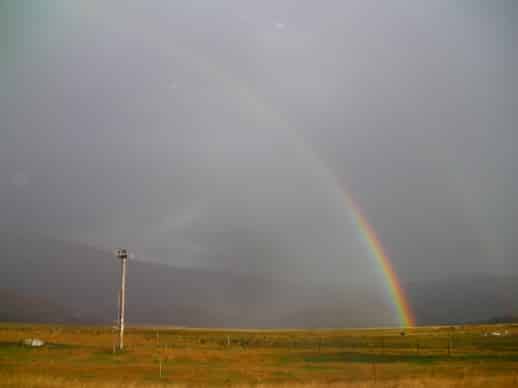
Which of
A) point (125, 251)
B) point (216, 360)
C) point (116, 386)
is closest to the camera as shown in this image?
point (116, 386)

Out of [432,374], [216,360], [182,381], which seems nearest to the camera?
[182,381]

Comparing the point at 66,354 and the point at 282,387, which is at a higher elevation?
the point at 66,354

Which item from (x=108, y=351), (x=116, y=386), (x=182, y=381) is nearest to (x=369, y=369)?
(x=182, y=381)

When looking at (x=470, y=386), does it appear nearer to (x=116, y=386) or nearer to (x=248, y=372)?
(x=248, y=372)

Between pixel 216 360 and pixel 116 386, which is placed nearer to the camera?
pixel 116 386

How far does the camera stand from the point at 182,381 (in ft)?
101

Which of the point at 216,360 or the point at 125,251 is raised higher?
the point at 125,251

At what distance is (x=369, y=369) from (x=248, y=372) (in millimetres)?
8514

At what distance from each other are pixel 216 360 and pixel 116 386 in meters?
21.0

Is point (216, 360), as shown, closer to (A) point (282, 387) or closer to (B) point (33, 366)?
(B) point (33, 366)

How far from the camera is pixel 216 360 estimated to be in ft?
153

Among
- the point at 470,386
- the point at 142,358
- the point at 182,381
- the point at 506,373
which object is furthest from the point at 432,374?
the point at 142,358

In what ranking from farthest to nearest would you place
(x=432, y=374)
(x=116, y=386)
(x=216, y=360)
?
(x=216, y=360) → (x=432, y=374) → (x=116, y=386)

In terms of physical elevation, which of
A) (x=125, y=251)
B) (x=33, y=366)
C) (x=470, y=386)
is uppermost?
(x=125, y=251)
